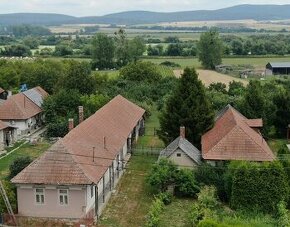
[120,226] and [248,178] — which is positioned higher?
[248,178]

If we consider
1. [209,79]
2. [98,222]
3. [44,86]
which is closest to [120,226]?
[98,222]

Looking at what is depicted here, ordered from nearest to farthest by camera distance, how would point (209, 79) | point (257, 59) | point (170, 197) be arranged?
point (170, 197) < point (209, 79) < point (257, 59)

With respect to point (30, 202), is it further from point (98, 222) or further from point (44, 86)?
point (44, 86)

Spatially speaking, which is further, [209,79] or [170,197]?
[209,79]

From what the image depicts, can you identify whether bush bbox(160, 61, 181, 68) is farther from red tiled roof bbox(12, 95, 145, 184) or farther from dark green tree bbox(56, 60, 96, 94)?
red tiled roof bbox(12, 95, 145, 184)

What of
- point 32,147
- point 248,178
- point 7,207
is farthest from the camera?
point 32,147

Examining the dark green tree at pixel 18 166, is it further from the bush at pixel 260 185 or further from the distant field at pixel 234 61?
the distant field at pixel 234 61

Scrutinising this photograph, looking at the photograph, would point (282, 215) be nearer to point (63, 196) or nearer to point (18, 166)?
point (63, 196)

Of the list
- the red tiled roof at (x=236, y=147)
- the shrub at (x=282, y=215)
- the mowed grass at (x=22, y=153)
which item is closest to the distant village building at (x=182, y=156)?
the red tiled roof at (x=236, y=147)
